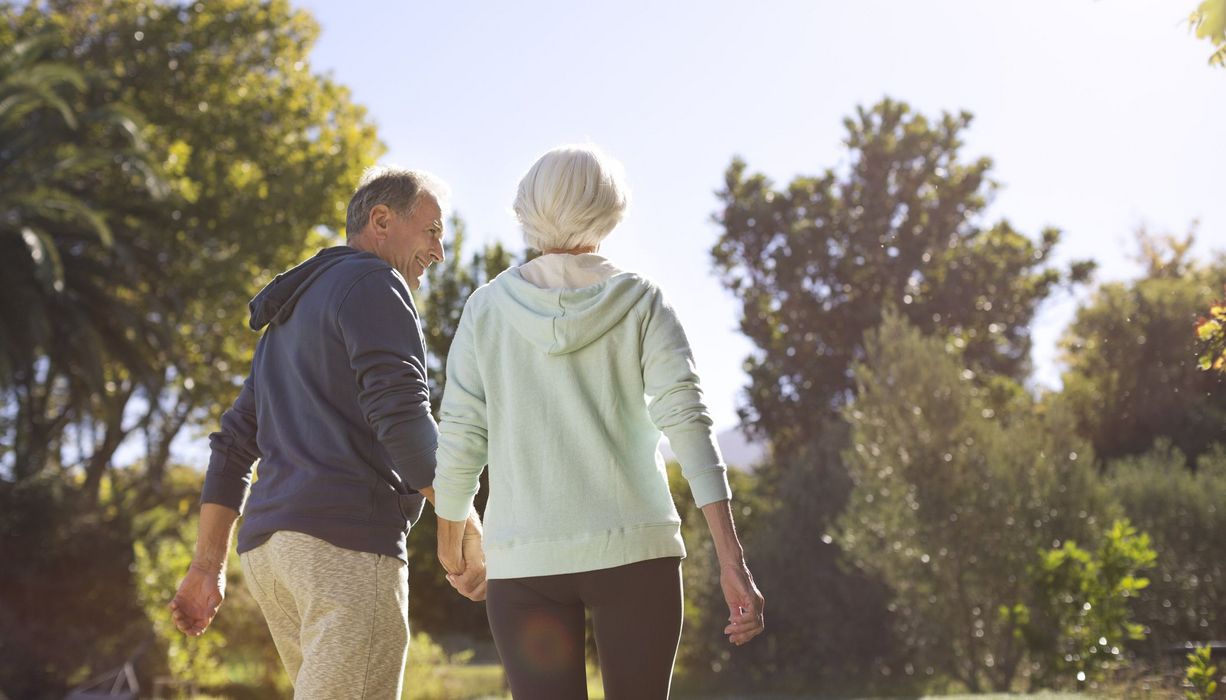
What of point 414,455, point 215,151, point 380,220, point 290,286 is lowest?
point 414,455

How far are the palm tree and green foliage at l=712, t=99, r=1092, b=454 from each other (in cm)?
1341

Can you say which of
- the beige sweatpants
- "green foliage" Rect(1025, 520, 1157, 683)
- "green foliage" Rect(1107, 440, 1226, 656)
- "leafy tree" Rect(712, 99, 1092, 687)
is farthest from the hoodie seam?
"leafy tree" Rect(712, 99, 1092, 687)

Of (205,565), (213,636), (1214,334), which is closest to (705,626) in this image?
(213,636)

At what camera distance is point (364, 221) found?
3.51 m

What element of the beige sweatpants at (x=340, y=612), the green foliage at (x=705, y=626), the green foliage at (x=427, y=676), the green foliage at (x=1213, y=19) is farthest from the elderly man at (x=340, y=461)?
the green foliage at (x=705, y=626)

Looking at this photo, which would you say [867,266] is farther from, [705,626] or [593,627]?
[593,627]

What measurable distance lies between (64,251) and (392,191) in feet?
65.7

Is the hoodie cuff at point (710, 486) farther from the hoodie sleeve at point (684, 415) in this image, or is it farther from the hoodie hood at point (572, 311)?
the hoodie hood at point (572, 311)

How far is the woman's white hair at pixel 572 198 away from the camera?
9.06 feet

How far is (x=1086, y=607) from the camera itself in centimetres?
1238

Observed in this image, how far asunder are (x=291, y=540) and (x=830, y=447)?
20.3 m

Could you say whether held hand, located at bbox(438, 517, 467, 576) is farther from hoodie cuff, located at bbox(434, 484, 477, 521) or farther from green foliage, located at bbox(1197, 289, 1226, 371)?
green foliage, located at bbox(1197, 289, 1226, 371)

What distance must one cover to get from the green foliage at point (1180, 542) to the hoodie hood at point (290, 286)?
13.4m

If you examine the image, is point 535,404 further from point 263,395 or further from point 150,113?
point 150,113
